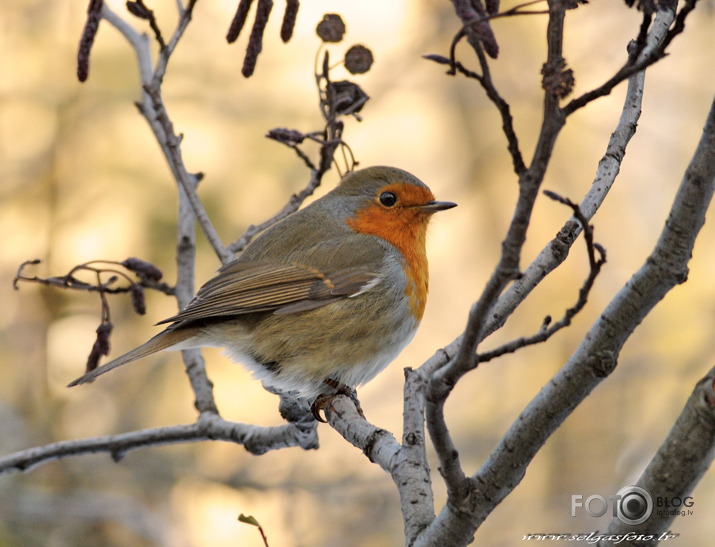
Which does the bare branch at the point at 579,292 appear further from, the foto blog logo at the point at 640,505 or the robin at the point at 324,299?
the robin at the point at 324,299

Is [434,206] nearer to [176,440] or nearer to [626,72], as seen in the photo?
[176,440]

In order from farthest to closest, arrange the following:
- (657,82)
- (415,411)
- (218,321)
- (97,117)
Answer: (657,82) → (97,117) → (218,321) → (415,411)

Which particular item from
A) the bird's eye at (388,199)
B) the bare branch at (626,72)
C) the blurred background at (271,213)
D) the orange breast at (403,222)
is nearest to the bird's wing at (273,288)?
the orange breast at (403,222)

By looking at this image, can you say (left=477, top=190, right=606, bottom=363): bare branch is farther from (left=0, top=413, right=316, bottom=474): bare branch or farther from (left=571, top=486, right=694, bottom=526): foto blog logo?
(left=0, top=413, right=316, bottom=474): bare branch

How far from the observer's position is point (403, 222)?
4.03 m

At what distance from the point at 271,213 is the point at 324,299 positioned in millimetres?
2159

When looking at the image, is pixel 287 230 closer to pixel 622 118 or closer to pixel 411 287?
pixel 411 287

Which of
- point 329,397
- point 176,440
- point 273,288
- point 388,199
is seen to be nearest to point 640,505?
point 329,397

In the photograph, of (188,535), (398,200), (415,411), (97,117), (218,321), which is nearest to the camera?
(415,411)

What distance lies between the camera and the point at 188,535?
509cm

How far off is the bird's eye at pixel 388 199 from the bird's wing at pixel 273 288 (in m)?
0.42

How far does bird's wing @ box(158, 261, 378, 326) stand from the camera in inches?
141

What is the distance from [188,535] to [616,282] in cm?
356

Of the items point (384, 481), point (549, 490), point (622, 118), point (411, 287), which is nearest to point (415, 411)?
point (622, 118)
